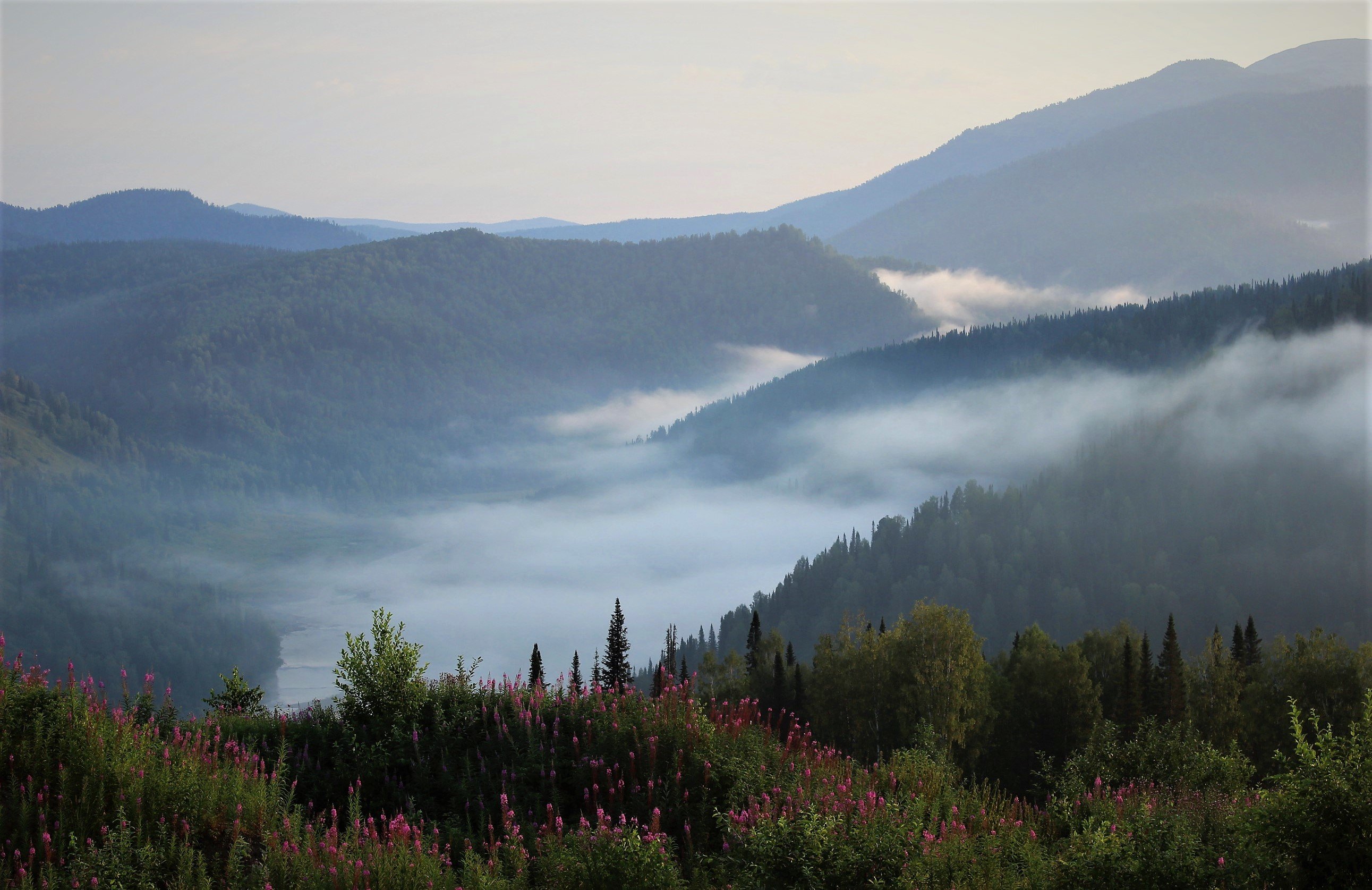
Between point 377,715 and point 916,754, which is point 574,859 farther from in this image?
point 916,754

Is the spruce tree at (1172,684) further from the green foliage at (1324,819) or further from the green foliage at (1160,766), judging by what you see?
the green foliage at (1324,819)

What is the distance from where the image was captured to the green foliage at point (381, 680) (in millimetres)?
17969

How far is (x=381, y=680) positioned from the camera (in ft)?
59.1

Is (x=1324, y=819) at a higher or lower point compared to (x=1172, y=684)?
higher

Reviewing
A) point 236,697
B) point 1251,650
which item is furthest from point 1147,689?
point 236,697

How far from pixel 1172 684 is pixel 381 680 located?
232ft

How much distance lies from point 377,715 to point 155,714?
4.75 metres

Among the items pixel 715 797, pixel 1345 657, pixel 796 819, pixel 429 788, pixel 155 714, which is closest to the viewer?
pixel 796 819

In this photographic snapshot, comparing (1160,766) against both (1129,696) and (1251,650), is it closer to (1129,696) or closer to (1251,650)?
(1129,696)

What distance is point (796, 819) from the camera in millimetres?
12875

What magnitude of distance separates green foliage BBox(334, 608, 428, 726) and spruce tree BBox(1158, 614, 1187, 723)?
64483 millimetres

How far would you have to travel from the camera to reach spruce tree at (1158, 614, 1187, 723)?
239ft

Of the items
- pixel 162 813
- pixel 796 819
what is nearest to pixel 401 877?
pixel 162 813

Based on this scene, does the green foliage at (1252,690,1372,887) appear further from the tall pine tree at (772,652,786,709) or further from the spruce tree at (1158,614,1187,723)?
the tall pine tree at (772,652,786,709)
